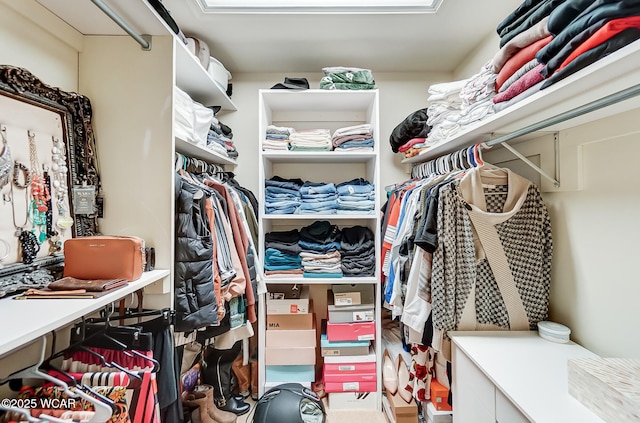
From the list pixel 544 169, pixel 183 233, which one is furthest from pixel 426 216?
pixel 183 233

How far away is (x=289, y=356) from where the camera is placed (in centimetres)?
200

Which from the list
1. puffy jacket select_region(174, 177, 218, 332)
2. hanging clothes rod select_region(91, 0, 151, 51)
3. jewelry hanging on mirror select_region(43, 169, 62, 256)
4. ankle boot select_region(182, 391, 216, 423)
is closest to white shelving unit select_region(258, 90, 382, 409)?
ankle boot select_region(182, 391, 216, 423)

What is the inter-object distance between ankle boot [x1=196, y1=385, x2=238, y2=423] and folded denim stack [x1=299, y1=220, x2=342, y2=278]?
87 centimetres

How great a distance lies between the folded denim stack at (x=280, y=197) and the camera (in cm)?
203

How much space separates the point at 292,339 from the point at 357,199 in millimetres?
1022

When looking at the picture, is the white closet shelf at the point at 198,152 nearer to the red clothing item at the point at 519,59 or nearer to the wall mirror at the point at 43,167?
the wall mirror at the point at 43,167

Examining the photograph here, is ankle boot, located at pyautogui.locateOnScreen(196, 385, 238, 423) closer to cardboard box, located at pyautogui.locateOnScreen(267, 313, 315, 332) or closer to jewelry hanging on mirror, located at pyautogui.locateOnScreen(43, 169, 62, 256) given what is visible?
cardboard box, located at pyautogui.locateOnScreen(267, 313, 315, 332)

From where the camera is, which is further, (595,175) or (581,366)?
(595,175)

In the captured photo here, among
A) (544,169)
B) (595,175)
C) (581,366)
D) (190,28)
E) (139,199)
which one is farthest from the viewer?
(190,28)

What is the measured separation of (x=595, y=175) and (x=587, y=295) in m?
0.47

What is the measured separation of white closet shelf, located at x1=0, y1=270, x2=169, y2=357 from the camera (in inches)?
24.4

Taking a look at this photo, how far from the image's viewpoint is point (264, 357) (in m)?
2.02

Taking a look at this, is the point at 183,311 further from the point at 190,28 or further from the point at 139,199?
the point at 190,28

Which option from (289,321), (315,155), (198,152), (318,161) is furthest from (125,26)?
(289,321)
